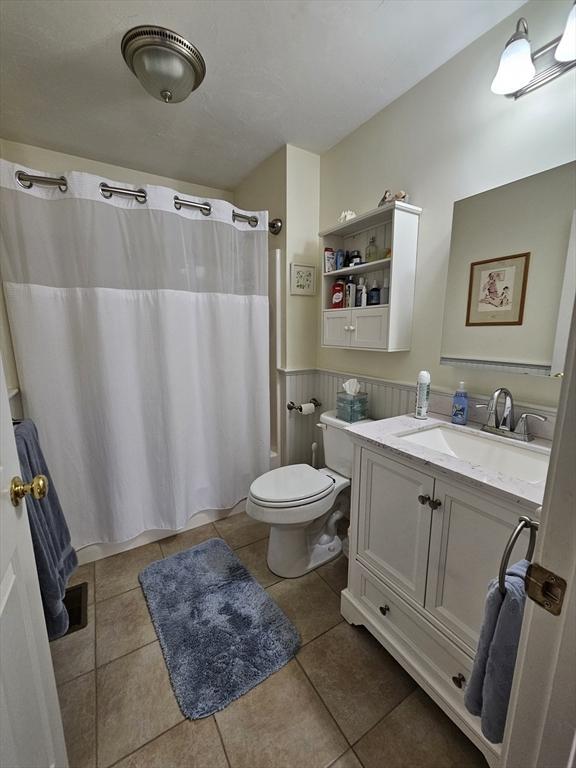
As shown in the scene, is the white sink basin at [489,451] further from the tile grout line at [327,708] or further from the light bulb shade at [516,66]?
the light bulb shade at [516,66]

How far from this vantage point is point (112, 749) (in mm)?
995

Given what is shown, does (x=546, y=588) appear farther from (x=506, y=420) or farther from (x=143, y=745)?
(x=143, y=745)

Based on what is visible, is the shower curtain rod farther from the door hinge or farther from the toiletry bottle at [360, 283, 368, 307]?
the door hinge

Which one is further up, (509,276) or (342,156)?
(342,156)

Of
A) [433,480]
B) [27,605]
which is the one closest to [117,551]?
[27,605]

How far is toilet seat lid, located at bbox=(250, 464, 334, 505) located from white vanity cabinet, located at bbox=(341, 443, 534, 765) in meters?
0.30

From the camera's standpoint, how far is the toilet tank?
5.62 ft

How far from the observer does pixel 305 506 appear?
5.01ft

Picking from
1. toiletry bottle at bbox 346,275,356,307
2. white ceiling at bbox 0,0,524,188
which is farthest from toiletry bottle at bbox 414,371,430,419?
white ceiling at bbox 0,0,524,188

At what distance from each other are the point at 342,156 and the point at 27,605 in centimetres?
234

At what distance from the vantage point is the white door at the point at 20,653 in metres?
0.60

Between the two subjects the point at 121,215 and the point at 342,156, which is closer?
the point at 121,215

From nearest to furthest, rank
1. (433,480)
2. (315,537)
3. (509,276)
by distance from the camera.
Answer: (433,480) → (509,276) → (315,537)

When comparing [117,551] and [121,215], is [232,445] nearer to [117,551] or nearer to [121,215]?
[117,551]
